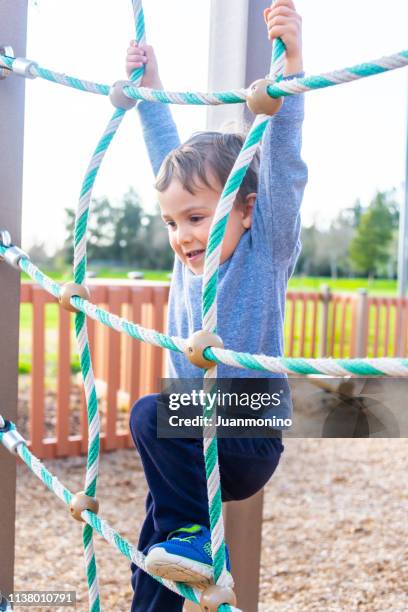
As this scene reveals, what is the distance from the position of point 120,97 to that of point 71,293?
0.81 feet

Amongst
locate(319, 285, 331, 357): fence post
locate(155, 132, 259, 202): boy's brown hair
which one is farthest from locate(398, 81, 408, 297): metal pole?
locate(155, 132, 259, 202): boy's brown hair

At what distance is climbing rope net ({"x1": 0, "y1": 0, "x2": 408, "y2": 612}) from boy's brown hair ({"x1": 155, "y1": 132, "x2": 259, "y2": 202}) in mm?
119

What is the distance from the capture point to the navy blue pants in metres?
0.91

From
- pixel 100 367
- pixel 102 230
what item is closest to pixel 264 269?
pixel 100 367

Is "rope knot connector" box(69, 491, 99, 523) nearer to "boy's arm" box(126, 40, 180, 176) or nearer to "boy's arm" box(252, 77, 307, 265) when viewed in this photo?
"boy's arm" box(252, 77, 307, 265)

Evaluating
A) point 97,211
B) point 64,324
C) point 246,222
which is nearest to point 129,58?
point 246,222

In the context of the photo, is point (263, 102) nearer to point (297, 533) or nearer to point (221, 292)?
point (221, 292)

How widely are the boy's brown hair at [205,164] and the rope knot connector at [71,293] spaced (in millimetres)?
211

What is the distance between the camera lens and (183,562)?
707 millimetres

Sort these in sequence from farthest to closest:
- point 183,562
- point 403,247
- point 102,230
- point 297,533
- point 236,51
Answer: point 102,230 < point 403,247 < point 297,533 < point 236,51 < point 183,562

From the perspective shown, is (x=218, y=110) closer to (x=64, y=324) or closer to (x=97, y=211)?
(x=64, y=324)

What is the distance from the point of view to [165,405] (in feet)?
3.13

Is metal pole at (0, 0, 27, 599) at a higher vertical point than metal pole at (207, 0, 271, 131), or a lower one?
lower

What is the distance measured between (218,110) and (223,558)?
719mm
